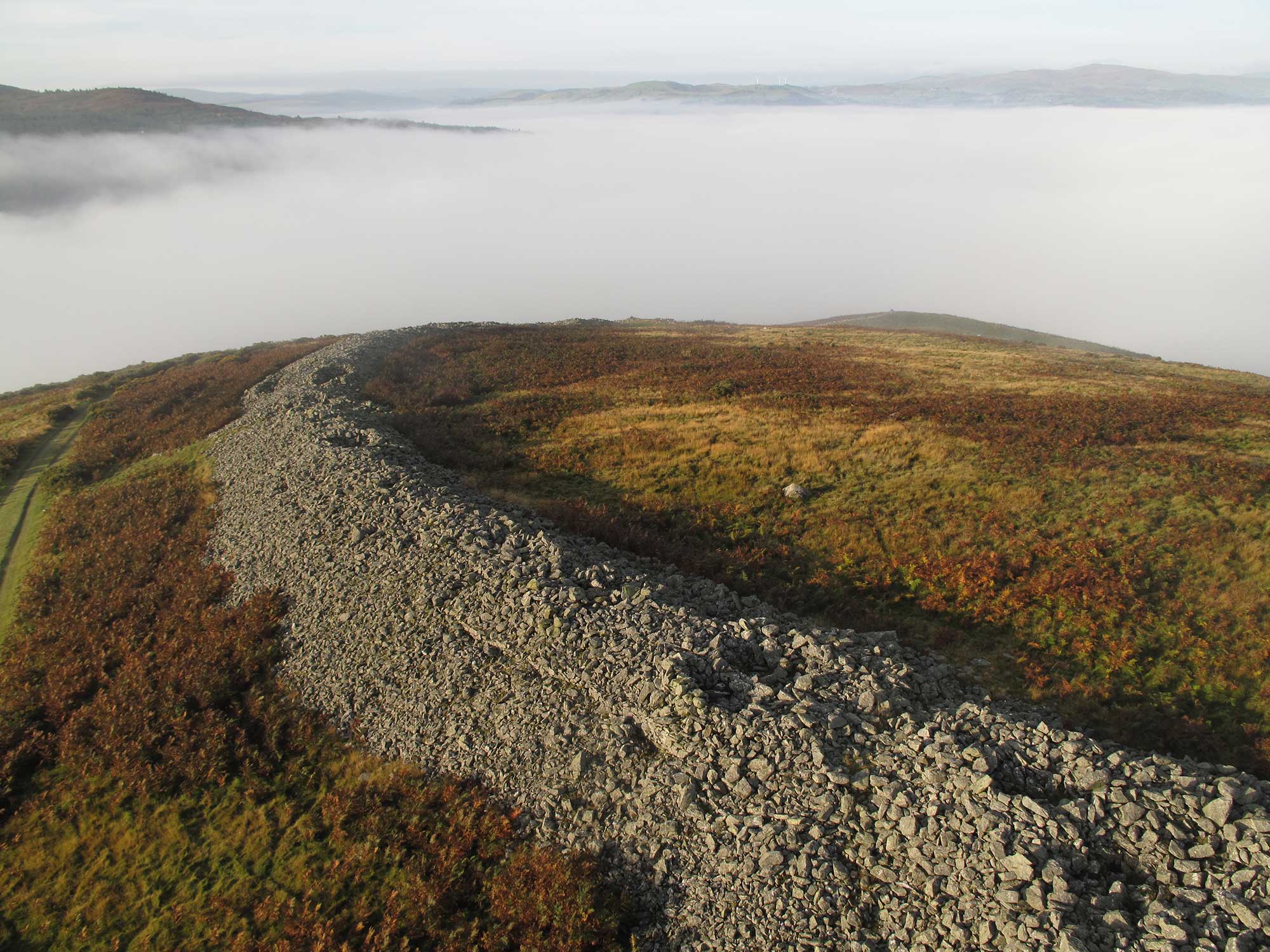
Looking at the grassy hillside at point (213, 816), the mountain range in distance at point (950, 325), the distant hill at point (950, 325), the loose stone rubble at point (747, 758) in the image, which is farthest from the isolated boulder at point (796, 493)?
the distant hill at point (950, 325)

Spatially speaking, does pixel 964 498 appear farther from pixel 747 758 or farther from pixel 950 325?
pixel 950 325

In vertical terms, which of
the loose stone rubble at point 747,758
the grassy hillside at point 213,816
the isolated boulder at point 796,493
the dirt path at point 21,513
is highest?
the loose stone rubble at point 747,758

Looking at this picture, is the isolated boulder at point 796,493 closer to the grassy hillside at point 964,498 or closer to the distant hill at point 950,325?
the grassy hillside at point 964,498

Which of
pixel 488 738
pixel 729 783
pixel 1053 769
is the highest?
pixel 1053 769

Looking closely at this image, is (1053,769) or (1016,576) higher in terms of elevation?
(1053,769)

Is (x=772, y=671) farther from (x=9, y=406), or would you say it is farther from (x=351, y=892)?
(x=9, y=406)

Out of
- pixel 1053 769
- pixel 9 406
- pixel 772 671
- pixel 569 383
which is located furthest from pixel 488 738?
pixel 9 406

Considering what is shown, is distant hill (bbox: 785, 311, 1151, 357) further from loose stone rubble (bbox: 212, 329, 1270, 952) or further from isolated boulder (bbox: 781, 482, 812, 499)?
loose stone rubble (bbox: 212, 329, 1270, 952)
